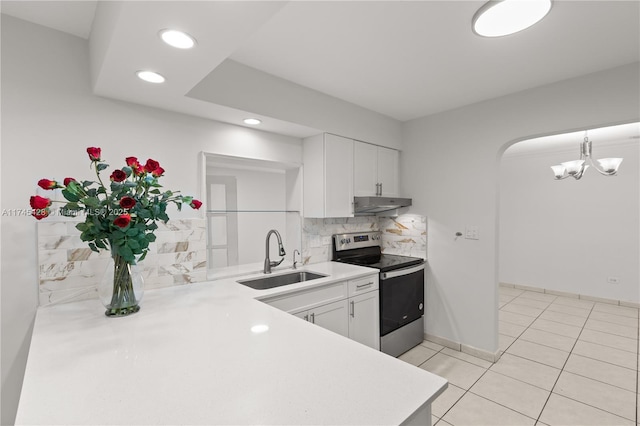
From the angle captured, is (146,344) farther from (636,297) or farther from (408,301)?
(636,297)

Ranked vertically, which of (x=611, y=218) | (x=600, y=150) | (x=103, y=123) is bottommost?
(x=611, y=218)

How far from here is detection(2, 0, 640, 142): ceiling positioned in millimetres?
1167

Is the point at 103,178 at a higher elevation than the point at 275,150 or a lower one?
lower

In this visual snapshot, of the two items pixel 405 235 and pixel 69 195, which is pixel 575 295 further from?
pixel 69 195

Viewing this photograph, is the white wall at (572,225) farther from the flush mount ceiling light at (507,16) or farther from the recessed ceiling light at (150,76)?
the recessed ceiling light at (150,76)

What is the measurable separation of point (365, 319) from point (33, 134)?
100 inches

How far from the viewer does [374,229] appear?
11.9 ft

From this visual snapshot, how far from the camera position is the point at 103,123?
1795mm

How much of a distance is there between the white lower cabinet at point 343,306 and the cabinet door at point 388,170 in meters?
1.06

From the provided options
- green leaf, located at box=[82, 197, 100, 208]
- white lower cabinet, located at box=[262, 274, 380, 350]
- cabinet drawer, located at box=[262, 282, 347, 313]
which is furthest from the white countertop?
white lower cabinet, located at box=[262, 274, 380, 350]

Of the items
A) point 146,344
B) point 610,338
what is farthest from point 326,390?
point 610,338

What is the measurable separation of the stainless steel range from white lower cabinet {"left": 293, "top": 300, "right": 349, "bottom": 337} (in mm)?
469

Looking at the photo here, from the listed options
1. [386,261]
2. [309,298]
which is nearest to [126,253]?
[309,298]

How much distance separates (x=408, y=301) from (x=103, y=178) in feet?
8.88
